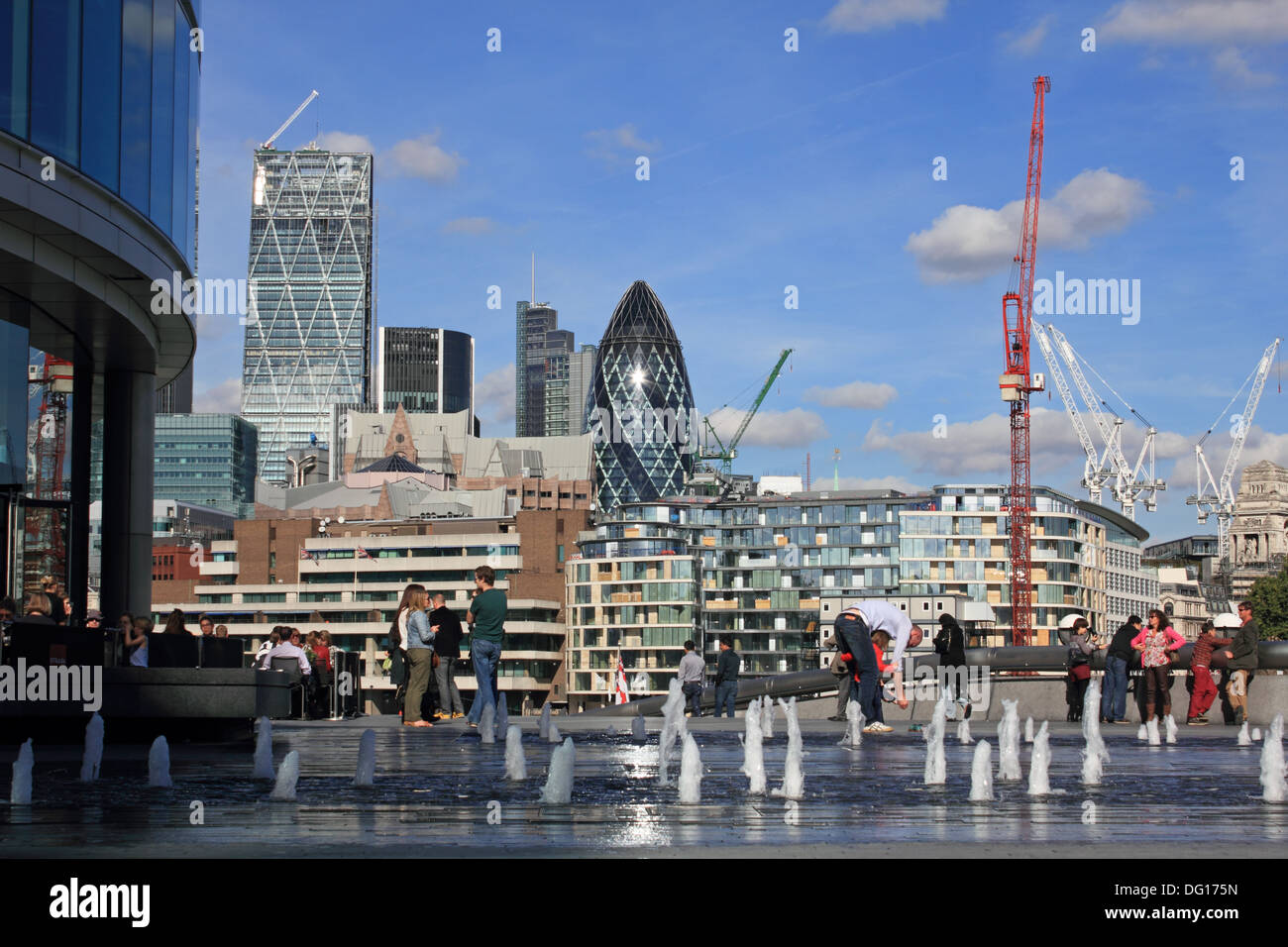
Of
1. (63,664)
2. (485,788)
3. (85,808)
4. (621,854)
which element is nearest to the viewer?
(621,854)

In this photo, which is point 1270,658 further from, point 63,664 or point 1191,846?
point 1191,846

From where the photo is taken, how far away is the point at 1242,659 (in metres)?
25.6

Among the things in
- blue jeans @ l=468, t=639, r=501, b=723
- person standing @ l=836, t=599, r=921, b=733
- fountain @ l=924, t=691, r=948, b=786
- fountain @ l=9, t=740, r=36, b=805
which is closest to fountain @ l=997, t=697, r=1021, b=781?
fountain @ l=924, t=691, r=948, b=786

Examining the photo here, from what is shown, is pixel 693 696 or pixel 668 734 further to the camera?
pixel 693 696

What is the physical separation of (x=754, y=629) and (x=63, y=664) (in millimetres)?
156454

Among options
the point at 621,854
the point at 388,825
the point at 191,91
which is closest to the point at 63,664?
the point at 388,825

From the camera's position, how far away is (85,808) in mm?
9797

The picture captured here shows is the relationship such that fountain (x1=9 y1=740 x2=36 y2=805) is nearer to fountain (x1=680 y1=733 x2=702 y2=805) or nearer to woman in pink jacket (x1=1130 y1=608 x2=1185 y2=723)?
fountain (x1=680 y1=733 x2=702 y2=805)

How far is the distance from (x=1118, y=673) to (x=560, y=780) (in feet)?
65.2

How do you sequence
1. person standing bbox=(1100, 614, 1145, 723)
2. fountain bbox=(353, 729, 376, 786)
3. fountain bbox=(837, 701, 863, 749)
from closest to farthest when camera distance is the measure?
fountain bbox=(353, 729, 376, 786) → fountain bbox=(837, 701, 863, 749) → person standing bbox=(1100, 614, 1145, 723)

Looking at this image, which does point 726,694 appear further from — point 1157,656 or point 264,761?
point 264,761

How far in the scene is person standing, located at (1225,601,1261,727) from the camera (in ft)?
83.4

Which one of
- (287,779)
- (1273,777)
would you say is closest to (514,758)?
(287,779)

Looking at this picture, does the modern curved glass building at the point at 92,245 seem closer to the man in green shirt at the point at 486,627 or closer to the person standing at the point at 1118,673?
the man in green shirt at the point at 486,627
